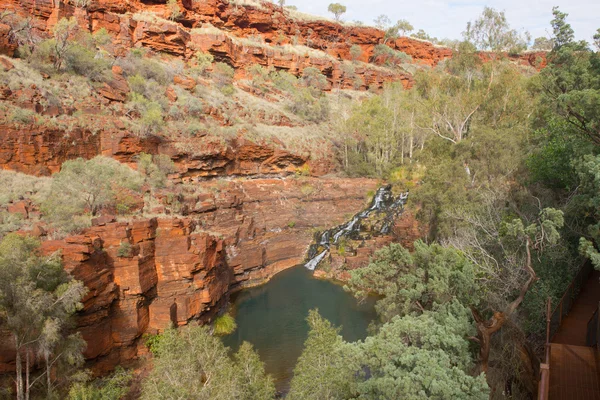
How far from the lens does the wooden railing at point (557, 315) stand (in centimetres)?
689

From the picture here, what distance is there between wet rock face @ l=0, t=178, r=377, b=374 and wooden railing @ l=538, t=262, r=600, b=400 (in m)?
13.7

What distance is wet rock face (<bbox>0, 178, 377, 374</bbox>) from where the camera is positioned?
43.3 ft

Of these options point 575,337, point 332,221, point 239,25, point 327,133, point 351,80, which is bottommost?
point 332,221

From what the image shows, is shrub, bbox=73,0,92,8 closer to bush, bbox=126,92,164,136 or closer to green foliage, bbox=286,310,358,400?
bush, bbox=126,92,164,136

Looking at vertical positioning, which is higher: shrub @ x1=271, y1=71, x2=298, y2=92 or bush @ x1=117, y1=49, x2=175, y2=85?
shrub @ x1=271, y1=71, x2=298, y2=92

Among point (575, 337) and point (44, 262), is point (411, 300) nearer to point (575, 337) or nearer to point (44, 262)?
point (575, 337)

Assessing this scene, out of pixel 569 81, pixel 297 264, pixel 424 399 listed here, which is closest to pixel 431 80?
pixel 297 264

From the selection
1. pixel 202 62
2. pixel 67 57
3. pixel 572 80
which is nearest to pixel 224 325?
pixel 572 80

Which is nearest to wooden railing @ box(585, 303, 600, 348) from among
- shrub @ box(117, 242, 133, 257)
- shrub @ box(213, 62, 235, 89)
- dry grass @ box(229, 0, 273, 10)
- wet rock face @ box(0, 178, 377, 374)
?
wet rock face @ box(0, 178, 377, 374)

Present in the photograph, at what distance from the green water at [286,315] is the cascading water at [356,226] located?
2.06m

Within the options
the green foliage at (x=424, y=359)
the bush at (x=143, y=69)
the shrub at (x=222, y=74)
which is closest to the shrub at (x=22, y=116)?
the bush at (x=143, y=69)

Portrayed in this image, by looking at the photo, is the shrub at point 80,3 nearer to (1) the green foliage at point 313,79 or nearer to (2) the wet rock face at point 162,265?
(2) the wet rock face at point 162,265

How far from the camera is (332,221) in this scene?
30609mm

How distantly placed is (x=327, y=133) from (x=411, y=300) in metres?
31.8
